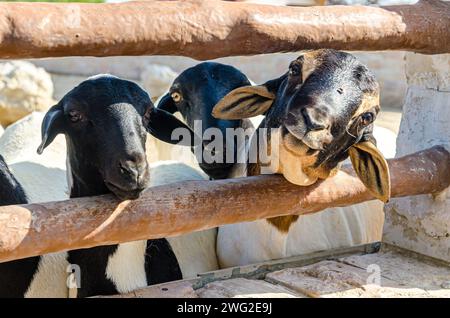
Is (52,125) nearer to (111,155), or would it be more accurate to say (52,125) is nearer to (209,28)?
(111,155)

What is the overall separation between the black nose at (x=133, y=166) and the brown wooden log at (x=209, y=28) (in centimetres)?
39

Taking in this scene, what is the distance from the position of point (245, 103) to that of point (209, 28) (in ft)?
1.92

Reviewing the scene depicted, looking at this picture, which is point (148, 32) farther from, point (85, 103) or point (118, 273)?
point (118, 273)

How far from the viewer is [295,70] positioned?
3.21 meters

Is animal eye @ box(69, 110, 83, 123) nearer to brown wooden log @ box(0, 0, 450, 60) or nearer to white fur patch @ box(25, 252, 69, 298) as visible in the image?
brown wooden log @ box(0, 0, 450, 60)

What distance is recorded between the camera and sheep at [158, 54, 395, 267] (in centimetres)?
388

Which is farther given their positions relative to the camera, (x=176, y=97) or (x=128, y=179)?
(x=176, y=97)

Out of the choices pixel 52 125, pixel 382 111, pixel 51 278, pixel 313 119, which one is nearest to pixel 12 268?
pixel 51 278

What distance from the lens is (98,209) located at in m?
2.82

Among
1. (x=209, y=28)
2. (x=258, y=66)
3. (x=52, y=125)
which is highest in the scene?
(x=209, y=28)

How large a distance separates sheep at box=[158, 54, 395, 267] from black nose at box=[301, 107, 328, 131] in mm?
937

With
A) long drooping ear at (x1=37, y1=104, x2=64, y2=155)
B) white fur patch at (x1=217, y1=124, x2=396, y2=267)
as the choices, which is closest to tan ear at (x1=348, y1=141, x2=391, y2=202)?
white fur patch at (x1=217, y1=124, x2=396, y2=267)

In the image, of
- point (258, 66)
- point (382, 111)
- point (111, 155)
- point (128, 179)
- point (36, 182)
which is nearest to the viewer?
point (128, 179)
